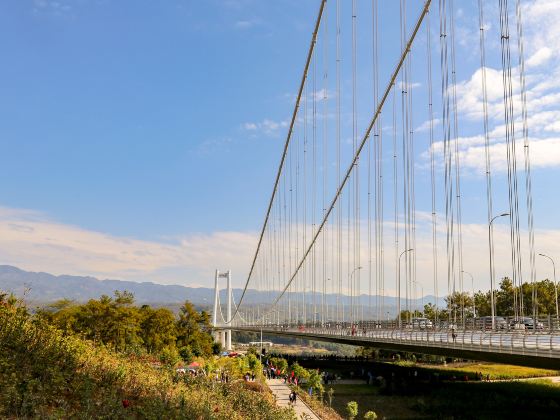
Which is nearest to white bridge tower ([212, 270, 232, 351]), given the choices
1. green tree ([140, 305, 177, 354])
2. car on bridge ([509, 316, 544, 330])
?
green tree ([140, 305, 177, 354])

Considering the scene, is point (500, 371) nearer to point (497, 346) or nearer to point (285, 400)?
point (285, 400)

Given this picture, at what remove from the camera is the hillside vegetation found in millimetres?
13586

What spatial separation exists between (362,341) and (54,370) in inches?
1343

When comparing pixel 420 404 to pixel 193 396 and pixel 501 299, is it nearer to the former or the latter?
pixel 193 396

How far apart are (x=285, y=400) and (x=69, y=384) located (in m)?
32.7

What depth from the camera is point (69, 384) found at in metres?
15.6

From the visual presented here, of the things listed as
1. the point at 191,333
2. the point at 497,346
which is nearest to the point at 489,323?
the point at 497,346

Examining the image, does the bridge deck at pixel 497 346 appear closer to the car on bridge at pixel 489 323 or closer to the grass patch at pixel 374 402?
the car on bridge at pixel 489 323

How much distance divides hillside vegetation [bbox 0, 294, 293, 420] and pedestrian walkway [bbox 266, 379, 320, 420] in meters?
15.0

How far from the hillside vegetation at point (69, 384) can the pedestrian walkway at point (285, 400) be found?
15.0 meters

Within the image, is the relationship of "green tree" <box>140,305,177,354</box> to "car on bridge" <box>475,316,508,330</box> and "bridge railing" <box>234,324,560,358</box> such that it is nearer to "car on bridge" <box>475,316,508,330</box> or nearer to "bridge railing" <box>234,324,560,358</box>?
"bridge railing" <box>234,324,560,358</box>

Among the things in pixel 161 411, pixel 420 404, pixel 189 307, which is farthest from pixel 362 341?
pixel 189 307

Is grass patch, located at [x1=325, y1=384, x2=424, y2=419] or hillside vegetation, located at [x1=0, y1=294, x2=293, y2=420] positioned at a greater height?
hillside vegetation, located at [x1=0, y1=294, x2=293, y2=420]

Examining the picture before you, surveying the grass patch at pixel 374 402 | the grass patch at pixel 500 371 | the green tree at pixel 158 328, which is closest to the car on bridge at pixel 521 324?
the grass patch at pixel 374 402
